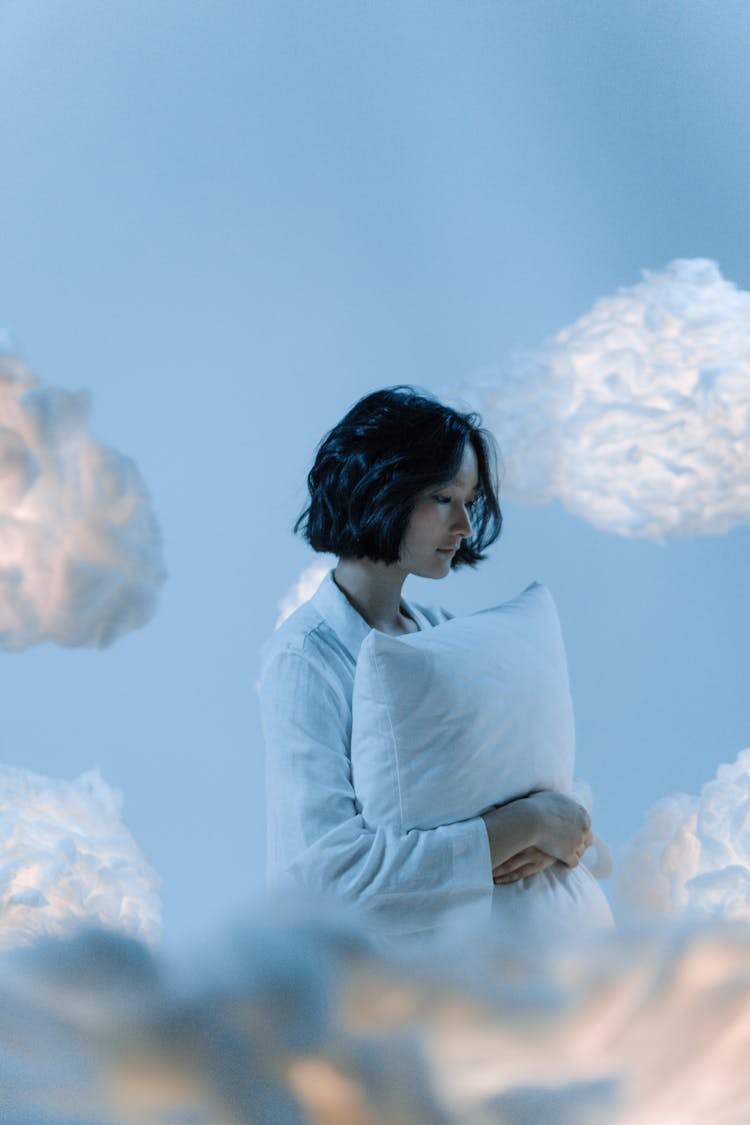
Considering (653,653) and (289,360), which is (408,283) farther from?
(653,653)

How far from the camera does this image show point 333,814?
100cm

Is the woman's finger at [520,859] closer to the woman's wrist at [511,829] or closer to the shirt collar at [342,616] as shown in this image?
the woman's wrist at [511,829]

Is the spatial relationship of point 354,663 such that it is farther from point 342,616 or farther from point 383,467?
point 383,467

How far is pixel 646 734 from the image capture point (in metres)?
2.06

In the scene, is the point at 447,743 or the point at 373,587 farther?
the point at 373,587

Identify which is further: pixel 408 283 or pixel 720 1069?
pixel 408 283

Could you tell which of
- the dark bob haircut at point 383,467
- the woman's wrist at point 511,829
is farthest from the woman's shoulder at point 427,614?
the woman's wrist at point 511,829

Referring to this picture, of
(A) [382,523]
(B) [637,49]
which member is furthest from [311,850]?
(B) [637,49]

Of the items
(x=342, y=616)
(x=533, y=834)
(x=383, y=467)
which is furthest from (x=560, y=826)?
(x=383, y=467)

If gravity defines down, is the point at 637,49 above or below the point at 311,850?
above

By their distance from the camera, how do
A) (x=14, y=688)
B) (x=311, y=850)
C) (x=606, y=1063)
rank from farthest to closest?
(x=14, y=688), (x=311, y=850), (x=606, y=1063)

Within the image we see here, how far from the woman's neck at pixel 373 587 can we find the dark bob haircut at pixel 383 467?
0.04 ft

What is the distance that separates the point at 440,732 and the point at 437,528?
26 cm

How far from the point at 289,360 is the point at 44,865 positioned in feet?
3.59
